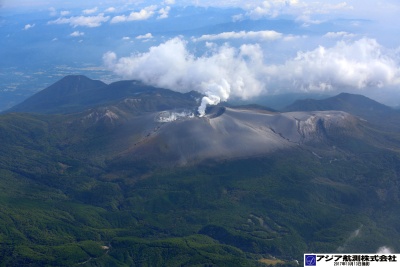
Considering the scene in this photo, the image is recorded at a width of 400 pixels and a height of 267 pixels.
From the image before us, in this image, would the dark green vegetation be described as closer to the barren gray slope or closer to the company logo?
the barren gray slope

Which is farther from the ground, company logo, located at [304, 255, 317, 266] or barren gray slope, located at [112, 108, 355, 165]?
company logo, located at [304, 255, 317, 266]

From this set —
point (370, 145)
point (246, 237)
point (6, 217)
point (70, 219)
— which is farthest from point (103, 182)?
point (370, 145)

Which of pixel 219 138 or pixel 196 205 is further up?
pixel 219 138

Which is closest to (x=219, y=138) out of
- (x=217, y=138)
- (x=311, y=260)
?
(x=217, y=138)

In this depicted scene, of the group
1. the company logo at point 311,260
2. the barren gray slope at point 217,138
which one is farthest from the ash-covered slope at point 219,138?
the company logo at point 311,260

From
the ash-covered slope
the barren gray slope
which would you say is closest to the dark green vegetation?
the ash-covered slope

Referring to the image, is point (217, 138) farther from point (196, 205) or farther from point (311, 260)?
point (311, 260)

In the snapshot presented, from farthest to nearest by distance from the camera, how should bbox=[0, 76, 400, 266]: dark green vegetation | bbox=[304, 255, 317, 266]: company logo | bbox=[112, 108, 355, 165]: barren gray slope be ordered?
bbox=[112, 108, 355, 165]: barren gray slope
bbox=[0, 76, 400, 266]: dark green vegetation
bbox=[304, 255, 317, 266]: company logo

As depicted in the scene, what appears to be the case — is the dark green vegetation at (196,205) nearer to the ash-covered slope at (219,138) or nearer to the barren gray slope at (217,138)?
the ash-covered slope at (219,138)

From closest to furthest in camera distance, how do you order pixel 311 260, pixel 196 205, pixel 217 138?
pixel 311 260 → pixel 196 205 → pixel 217 138

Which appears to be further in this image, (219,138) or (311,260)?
(219,138)
